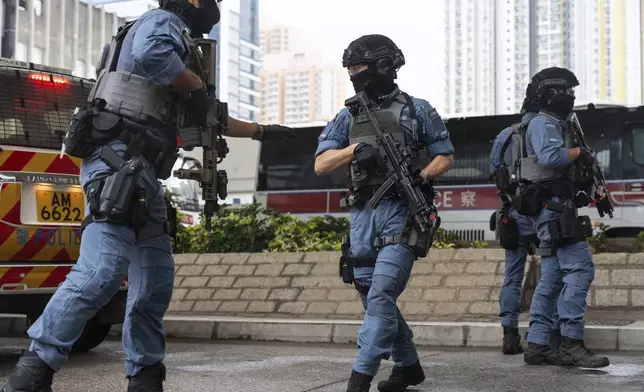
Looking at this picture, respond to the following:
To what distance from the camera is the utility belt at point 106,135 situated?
168 inches

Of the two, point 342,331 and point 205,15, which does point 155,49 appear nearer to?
point 205,15

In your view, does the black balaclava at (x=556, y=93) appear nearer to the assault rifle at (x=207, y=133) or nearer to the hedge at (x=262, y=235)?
the assault rifle at (x=207, y=133)

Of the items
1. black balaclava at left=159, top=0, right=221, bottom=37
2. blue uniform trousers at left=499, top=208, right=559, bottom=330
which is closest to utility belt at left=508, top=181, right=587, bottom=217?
blue uniform trousers at left=499, top=208, right=559, bottom=330

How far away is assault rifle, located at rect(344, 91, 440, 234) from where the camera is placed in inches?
195

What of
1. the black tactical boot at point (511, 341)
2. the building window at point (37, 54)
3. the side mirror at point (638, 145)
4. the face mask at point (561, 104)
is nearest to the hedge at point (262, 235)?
the black tactical boot at point (511, 341)

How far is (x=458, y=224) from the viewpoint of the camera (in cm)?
2252

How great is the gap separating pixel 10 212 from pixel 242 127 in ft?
7.32

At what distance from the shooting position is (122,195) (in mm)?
4141

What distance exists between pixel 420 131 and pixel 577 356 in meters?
2.19

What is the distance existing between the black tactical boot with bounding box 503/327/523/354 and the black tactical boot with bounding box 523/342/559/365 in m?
0.70

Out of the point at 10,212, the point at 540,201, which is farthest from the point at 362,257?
the point at 10,212

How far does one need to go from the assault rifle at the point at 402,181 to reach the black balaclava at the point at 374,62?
0.13 metres

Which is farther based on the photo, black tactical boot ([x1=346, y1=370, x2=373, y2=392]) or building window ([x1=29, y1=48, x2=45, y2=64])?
building window ([x1=29, y1=48, x2=45, y2=64])

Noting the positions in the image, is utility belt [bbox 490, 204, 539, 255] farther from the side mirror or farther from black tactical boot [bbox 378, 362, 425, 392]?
the side mirror
